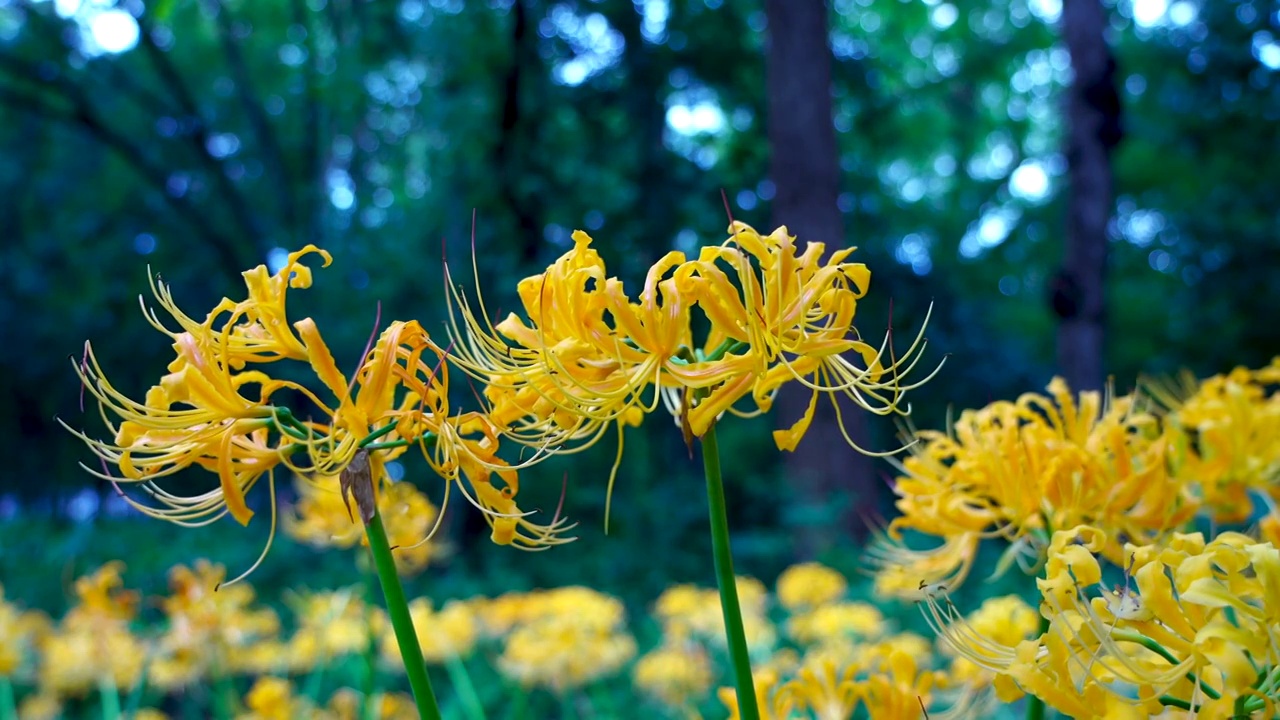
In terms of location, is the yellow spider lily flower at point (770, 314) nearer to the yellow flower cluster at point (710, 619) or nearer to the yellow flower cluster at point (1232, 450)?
the yellow flower cluster at point (1232, 450)

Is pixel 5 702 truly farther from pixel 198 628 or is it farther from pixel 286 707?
pixel 286 707

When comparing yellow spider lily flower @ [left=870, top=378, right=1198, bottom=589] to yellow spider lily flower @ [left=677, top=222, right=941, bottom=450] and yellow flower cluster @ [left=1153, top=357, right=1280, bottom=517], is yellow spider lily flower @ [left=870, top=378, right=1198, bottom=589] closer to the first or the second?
yellow flower cluster @ [left=1153, top=357, right=1280, bottom=517]

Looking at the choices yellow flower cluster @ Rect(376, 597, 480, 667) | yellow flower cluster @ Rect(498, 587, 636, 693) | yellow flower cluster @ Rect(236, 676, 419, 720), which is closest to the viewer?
yellow flower cluster @ Rect(236, 676, 419, 720)

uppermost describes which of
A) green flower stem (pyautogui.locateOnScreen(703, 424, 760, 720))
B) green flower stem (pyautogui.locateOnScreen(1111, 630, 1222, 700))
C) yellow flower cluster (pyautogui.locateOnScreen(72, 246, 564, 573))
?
yellow flower cluster (pyautogui.locateOnScreen(72, 246, 564, 573))

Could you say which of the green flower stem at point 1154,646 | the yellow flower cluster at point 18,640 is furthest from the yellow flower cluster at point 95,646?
the green flower stem at point 1154,646

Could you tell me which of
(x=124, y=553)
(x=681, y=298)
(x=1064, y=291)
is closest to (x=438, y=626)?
(x=681, y=298)

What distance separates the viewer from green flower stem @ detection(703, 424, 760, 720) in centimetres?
68

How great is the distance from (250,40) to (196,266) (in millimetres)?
2676

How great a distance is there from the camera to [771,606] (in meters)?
3.78

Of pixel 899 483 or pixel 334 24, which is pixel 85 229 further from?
pixel 899 483

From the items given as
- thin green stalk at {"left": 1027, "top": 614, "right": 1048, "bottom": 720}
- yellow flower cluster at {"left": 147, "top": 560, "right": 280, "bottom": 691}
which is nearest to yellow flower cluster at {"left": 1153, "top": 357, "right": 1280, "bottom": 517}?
thin green stalk at {"left": 1027, "top": 614, "right": 1048, "bottom": 720}

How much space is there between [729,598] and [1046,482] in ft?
1.49

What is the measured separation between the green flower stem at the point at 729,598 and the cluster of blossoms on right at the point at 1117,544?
0.15 m

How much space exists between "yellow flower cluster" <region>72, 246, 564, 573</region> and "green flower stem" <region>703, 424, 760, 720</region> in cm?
16
